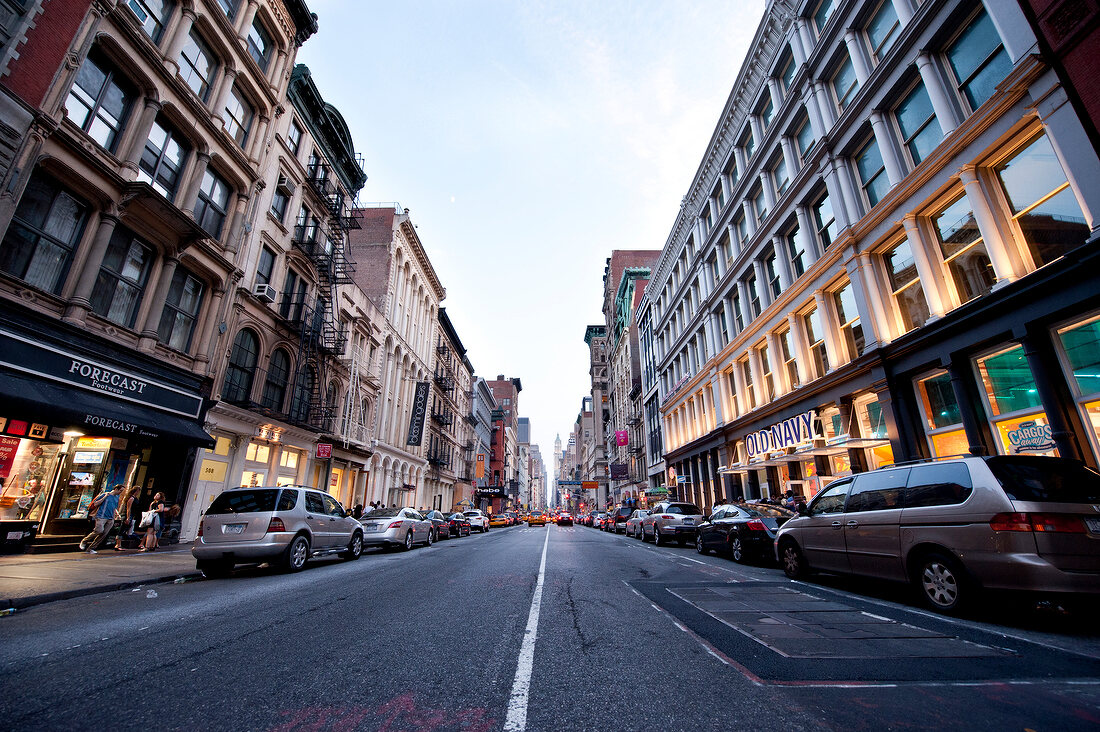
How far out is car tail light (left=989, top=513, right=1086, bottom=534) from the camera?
210 inches

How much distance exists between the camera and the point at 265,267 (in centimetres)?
2088

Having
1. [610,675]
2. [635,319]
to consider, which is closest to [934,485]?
[610,675]

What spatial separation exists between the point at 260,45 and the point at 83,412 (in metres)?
17.9

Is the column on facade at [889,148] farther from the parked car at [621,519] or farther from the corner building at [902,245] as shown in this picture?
the parked car at [621,519]

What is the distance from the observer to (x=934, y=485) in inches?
261

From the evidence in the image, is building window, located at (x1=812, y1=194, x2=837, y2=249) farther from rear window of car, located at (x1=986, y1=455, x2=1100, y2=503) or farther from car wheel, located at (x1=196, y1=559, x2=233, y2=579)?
car wheel, located at (x1=196, y1=559, x2=233, y2=579)

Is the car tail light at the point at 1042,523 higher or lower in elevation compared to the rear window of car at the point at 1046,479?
lower

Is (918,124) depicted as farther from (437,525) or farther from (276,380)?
(276,380)

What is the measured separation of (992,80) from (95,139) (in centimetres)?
2290

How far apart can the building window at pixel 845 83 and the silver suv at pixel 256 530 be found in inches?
791

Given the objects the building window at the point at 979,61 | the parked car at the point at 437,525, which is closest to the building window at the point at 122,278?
the parked car at the point at 437,525

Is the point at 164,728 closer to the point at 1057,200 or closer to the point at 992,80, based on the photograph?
the point at 1057,200

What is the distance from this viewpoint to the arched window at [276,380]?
20.7 meters

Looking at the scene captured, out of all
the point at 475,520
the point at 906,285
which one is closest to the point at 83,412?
the point at 906,285
